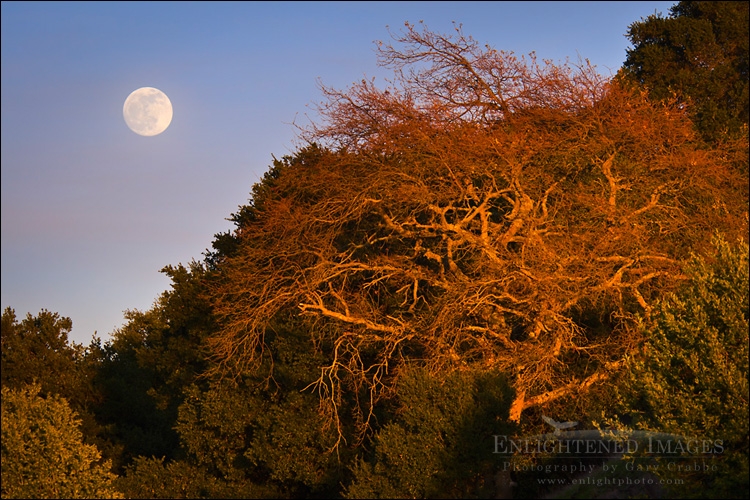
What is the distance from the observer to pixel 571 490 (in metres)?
15.6

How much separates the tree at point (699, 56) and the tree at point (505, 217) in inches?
219

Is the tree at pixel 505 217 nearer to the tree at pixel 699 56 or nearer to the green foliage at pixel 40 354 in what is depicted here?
the tree at pixel 699 56

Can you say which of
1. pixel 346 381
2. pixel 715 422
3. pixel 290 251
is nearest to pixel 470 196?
pixel 290 251

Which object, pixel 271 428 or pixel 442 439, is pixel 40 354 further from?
pixel 442 439

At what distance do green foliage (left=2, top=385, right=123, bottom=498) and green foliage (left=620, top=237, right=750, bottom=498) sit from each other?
53.8 ft

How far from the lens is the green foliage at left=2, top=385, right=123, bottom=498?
66.6 ft

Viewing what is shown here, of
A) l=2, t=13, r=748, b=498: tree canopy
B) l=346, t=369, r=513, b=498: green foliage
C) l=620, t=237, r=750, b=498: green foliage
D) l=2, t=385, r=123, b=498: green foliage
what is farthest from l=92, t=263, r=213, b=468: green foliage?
l=620, t=237, r=750, b=498: green foliage

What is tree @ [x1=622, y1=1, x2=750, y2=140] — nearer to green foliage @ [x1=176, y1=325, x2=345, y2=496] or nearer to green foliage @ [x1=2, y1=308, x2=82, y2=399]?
green foliage @ [x1=176, y1=325, x2=345, y2=496]

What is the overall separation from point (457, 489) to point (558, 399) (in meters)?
5.28

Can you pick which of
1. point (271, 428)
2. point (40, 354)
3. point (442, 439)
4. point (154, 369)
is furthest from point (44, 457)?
point (40, 354)

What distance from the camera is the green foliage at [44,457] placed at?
20.3 meters

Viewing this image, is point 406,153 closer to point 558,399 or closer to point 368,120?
point 368,120

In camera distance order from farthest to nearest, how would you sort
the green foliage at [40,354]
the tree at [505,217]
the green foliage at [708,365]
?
1. the green foliage at [40,354]
2. the tree at [505,217]
3. the green foliage at [708,365]

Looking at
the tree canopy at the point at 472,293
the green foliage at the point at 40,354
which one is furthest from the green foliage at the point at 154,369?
the tree canopy at the point at 472,293
